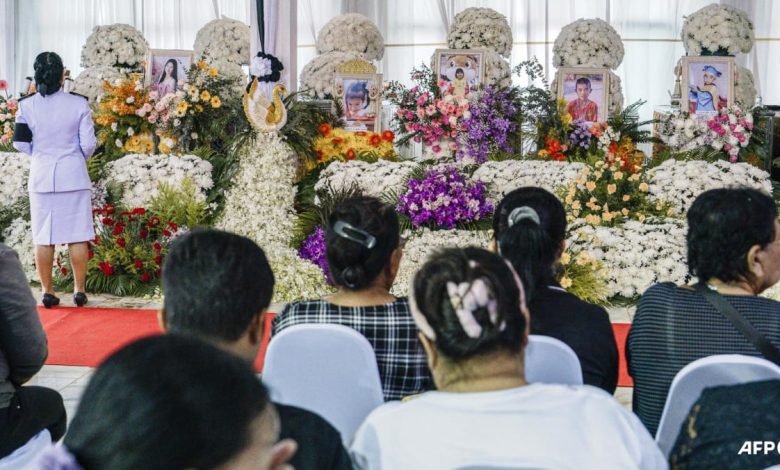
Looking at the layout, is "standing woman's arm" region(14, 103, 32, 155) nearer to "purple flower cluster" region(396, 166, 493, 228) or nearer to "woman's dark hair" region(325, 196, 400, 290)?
"purple flower cluster" region(396, 166, 493, 228)

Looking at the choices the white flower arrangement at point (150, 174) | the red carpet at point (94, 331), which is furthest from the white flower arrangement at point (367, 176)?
the red carpet at point (94, 331)

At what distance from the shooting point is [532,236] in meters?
2.73

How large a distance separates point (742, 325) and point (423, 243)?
13.2ft

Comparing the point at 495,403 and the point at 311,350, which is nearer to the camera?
the point at 495,403

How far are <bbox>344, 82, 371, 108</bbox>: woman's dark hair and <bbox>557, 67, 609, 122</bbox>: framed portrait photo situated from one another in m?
1.54

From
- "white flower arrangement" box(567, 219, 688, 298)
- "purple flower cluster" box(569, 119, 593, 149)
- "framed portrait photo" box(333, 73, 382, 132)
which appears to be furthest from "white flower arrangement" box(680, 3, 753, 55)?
"framed portrait photo" box(333, 73, 382, 132)

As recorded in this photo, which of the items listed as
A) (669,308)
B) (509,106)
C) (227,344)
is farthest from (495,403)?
(509,106)

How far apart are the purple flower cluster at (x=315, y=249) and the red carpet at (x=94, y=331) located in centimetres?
97

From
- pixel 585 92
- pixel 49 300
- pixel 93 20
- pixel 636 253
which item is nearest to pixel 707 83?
pixel 585 92

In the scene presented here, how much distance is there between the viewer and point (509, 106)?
7262 millimetres

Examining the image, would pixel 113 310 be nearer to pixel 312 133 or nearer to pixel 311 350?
pixel 312 133

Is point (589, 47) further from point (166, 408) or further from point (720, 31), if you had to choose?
point (166, 408)

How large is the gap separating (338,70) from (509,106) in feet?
5.02

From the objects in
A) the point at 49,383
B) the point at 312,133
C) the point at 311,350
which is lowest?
the point at 49,383
